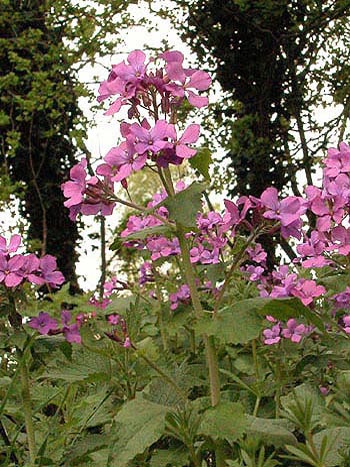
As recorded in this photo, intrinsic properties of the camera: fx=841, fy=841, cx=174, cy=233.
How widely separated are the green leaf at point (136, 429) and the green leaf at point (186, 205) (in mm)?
329

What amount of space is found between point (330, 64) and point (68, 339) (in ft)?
29.3

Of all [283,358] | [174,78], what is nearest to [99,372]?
[174,78]

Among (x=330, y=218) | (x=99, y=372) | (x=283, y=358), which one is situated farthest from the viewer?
(x=283, y=358)

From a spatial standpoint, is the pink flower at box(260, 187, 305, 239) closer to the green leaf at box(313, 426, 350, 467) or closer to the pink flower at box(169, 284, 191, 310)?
the green leaf at box(313, 426, 350, 467)

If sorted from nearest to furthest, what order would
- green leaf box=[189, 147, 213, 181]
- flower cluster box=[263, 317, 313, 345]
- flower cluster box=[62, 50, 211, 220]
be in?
flower cluster box=[62, 50, 211, 220]
green leaf box=[189, 147, 213, 181]
flower cluster box=[263, 317, 313, 345]

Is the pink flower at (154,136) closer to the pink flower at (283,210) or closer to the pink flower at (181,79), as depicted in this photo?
the pink flower at (181,79)

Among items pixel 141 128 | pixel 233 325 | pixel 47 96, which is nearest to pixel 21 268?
pixel 141 128

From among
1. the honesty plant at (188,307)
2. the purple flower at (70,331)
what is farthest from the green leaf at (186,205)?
the purple flower at (70,331)

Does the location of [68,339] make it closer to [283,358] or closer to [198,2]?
[283,358]

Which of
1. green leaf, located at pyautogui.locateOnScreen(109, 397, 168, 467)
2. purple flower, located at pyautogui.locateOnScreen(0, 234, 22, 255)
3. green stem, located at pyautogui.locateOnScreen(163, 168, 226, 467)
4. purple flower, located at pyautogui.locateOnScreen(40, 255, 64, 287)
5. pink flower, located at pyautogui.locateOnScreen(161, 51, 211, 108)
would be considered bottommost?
green leaf, located at pyautogui.locateOnScreen(109, 397, 168, 467)

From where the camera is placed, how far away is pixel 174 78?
164cm

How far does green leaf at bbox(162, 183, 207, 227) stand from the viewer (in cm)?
149

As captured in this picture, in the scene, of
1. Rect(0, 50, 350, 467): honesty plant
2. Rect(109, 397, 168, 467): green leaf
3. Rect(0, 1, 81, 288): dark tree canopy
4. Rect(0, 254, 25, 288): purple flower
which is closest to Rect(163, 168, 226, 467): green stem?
Rect(0, 50, 350, 467): honesty plant

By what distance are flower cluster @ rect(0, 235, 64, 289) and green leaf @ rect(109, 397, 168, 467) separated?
1.54 feet
